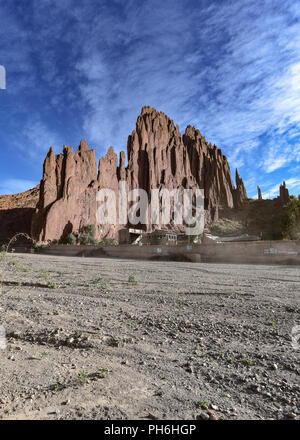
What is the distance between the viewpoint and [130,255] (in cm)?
2934

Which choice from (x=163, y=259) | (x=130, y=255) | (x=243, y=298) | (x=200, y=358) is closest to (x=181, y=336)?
(x=200, y=358)

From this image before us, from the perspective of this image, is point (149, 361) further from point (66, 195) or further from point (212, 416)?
point (66, 195)

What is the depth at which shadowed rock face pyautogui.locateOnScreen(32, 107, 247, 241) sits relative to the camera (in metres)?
56.6

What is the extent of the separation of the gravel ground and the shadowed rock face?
50933 millimetres

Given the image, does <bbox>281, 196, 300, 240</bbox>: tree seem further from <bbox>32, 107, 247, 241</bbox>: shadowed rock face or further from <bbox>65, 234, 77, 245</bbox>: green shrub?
<bbox>65, 234, 77, 245</bbox>: green shrub

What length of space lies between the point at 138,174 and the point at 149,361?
75.2m

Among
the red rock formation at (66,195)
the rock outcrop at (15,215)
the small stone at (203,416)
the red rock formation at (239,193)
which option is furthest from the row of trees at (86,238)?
the red rock formation at (239,193)

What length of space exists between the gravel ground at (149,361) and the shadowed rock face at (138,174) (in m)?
50.9

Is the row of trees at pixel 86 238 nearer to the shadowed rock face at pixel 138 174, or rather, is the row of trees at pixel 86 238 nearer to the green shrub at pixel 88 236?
the green shrub at pixel 88 236

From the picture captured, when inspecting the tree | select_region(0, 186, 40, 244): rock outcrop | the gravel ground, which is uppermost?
select_region(0, 186, 40, 244): rock outcrop

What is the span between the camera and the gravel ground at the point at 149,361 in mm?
2373

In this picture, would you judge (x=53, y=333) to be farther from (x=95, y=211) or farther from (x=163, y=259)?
(x=95, y=211)

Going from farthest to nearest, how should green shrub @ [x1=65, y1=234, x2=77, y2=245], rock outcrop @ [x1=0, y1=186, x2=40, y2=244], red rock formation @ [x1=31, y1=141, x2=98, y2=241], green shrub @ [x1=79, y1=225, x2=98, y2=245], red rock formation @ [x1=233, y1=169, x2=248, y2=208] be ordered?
1. red rock formation @ [x1=233, y1=169, x2=248, y2=208]
2. rock outcrop @ [x1=0, y1=186, x2=40, y2=244]
3. red rock formation @ [x1=31, y1=141, x2=98, y2=241]
4. green shrub @ [x1=79, y1=225, x2=98, y2=245]
5. green shrub @ [x1=65, y1=234, x2=77, y2=245]

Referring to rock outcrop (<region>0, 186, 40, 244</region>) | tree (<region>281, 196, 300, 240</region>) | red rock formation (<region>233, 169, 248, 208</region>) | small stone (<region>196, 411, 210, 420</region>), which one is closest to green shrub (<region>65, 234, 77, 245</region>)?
rock outcrop (<region>0, 186, 40, 244</region>)
